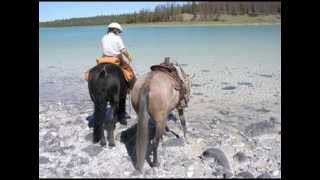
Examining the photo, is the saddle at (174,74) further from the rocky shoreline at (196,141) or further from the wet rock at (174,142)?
the rocky shoreline at (196,141)

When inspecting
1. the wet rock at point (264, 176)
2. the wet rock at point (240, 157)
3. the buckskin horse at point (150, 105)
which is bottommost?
the wet rock at point (264, 176)

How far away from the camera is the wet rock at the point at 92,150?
24.7ft

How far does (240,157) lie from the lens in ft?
23.3

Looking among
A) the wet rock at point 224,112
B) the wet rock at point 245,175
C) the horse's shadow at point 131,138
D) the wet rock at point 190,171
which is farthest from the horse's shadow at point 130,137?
the wet rock at point 224,112

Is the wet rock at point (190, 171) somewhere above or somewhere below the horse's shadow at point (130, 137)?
below

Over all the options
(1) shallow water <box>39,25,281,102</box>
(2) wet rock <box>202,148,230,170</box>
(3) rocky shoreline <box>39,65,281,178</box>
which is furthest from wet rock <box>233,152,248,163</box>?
(1) shallow water <box>39,25,281,102</box>

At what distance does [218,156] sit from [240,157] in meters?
0.38

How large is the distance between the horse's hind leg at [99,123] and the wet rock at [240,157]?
231 centimetres

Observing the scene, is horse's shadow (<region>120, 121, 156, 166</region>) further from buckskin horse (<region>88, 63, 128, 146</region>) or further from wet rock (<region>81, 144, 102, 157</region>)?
wet rock (<region>81, 144, 102, 157</region>)

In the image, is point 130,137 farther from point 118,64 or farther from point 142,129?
point 142,129

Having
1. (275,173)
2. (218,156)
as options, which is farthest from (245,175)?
(218,156)
